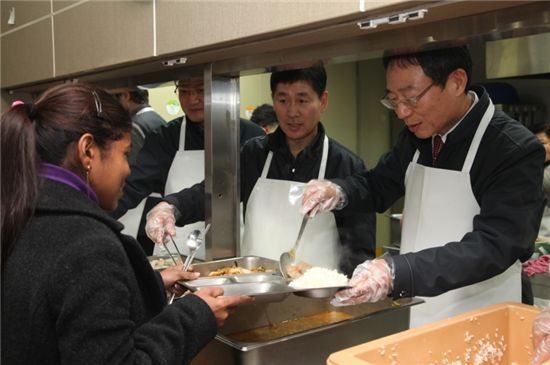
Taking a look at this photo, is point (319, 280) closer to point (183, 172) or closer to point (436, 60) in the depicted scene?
point (436, 60)

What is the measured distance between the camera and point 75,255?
0.76 metres

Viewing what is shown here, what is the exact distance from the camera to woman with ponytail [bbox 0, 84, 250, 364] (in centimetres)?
75

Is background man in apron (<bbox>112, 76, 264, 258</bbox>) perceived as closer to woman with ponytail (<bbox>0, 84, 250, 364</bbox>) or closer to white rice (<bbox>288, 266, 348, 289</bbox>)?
white rice (<bbox>288, 266, 348, 289</bbox>)

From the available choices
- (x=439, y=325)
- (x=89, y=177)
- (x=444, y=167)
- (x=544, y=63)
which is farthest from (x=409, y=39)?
(x=544, y=63)

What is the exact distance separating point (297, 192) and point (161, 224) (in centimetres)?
42

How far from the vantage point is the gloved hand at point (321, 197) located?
4.80 feet

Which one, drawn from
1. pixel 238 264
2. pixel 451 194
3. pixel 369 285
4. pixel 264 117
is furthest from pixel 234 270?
pixel 264 117

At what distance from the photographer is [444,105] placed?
1.23m

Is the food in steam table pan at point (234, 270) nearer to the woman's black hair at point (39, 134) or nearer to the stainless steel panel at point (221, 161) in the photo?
the stainless steel panel at point (221, 161)

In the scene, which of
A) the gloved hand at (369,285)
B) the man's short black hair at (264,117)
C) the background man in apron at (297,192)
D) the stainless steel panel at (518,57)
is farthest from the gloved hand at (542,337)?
the man's short black hair at (264,117)

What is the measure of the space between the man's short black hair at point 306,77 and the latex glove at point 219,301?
82cm

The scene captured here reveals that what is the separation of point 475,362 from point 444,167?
19.2 inches

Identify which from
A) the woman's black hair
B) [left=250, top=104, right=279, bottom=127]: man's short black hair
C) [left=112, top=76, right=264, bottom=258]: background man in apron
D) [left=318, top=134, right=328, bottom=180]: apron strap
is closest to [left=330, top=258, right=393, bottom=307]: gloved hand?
the woman's black hair

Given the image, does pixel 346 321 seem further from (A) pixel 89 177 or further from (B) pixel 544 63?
(B) pixel 544 63
